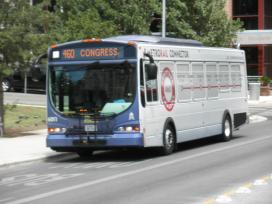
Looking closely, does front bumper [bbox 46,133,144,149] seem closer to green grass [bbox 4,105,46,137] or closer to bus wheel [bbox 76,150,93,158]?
bus wheel [bbox 76,150,93,158]

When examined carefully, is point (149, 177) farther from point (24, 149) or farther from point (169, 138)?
point (24, 149)

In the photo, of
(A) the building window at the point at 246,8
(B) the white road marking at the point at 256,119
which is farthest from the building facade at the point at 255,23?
(B) the white road marking at the point at 256,119

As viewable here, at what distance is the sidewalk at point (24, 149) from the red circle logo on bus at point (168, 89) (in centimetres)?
307

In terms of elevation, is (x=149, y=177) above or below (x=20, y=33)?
below

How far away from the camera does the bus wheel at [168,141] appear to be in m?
18.6

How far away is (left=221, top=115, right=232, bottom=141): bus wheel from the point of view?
896 inches

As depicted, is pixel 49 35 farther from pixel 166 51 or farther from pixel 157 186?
pixel 157 186

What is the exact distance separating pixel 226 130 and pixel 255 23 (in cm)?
3818

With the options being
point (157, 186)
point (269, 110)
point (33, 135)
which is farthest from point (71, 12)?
point (157, 186)

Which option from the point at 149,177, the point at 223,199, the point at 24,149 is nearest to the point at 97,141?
the point at 24,149

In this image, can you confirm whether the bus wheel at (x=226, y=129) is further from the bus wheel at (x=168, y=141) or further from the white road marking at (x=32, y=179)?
the white road marking at (x=32, y=179)

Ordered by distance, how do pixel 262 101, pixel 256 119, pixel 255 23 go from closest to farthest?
pixel 256 119
pixel 262 101
pixel 255 23

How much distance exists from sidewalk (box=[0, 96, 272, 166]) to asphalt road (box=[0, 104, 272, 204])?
0.33 metres

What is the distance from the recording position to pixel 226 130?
2294 cm
